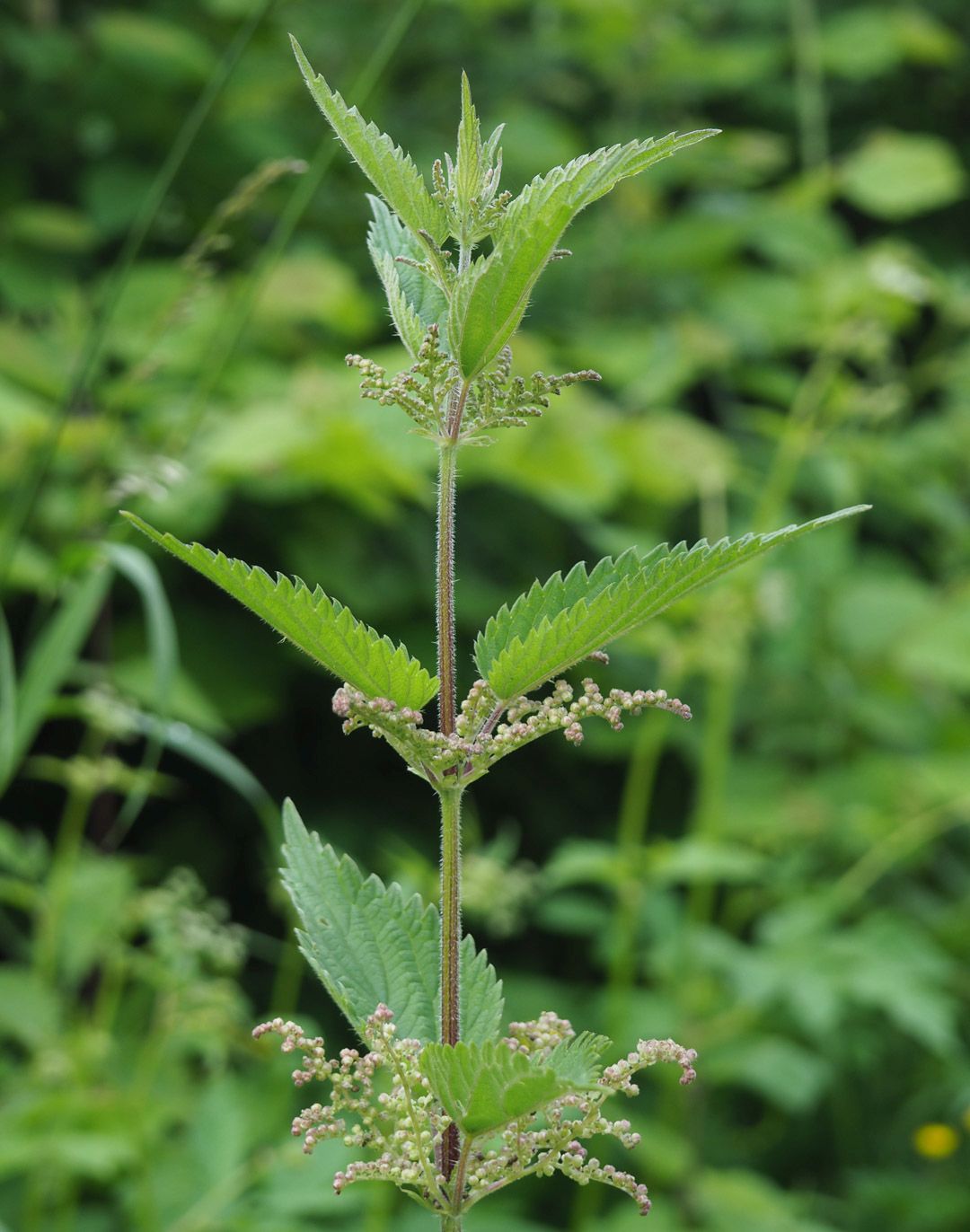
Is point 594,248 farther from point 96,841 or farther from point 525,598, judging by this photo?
point 525,598

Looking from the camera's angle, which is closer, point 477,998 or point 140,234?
point 477,998

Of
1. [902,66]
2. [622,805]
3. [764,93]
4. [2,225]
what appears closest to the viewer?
[2,225]

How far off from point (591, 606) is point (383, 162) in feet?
0.51

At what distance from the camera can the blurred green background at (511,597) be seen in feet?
5.05

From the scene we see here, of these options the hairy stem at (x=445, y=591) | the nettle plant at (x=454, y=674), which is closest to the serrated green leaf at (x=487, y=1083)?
the nettle plant at (x=454, y=674)

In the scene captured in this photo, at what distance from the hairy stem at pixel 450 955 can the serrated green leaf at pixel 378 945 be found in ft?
0.10

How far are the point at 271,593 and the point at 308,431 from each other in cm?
154

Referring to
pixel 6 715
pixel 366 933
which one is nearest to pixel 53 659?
pixel 6 715

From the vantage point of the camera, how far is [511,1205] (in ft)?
5.45

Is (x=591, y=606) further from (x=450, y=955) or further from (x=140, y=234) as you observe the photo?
(x=140, y=234)

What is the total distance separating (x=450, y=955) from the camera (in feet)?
1.52

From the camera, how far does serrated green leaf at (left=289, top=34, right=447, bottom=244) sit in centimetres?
44

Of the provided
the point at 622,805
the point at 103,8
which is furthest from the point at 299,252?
the point at 622,805

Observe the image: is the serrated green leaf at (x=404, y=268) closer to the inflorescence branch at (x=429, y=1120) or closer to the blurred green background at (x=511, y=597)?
the inflorescence branch at (x=429, y=1120)
